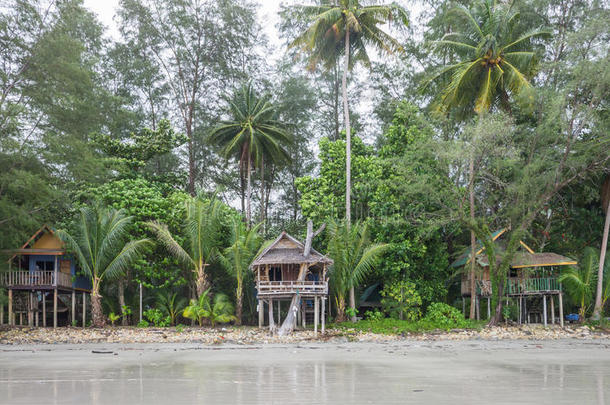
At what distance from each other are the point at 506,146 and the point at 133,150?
1783cm

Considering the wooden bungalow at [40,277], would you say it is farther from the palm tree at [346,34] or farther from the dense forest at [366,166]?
the palm tree at [346,34]

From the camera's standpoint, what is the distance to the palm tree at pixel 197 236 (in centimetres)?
2467

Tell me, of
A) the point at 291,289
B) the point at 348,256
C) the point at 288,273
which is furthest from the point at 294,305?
the point at 348,256

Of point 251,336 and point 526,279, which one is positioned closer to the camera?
point 251,336

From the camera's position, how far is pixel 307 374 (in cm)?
1200

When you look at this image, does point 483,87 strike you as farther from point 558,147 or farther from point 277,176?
point 277,176

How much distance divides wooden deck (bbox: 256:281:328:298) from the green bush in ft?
16.2

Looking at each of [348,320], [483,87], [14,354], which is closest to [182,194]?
[348,320]

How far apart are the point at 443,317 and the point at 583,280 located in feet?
21.5

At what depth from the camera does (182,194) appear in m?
27.2

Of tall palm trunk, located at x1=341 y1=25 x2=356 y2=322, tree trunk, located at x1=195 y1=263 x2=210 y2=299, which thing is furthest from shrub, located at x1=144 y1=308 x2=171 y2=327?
tall palm trunk, located at x1=341 y1=25 x2=356 y2=322

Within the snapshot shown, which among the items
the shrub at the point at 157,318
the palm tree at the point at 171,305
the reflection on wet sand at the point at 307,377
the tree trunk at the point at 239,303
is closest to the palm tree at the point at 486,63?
the tree trunk at the point at 239,303

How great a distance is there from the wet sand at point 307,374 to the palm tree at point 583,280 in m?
5.67

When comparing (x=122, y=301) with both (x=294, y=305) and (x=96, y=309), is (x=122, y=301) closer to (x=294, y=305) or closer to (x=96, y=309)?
(x=96, y=309)
